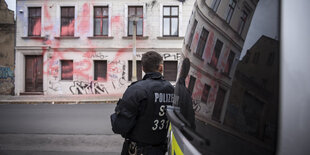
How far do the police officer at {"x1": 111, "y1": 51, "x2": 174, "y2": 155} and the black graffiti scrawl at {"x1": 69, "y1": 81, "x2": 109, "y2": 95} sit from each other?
562 inches

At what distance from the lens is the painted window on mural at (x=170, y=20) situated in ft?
52.7

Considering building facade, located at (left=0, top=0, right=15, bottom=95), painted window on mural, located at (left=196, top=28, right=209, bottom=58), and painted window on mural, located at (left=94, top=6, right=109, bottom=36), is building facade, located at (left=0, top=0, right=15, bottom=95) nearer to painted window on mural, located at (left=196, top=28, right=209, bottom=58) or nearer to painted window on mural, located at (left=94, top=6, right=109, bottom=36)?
painted window on mural, located at (left=94, top=6, right=109, bottom=36)

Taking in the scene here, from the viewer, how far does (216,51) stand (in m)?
1.09

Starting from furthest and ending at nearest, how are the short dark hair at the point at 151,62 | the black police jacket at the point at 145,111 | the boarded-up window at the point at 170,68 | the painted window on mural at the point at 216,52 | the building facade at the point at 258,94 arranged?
the boarded-up window at the point at 170,68, the short dark hair at the point at 151,62, the black police jacket at the point at 145,111, the painted window on mural at the point at 216,52, the building facade at the point at 258,94

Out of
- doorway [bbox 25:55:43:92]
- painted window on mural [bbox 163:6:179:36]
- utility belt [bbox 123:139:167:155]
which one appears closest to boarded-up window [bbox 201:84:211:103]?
utility belt [bbox 123:139:167:155]

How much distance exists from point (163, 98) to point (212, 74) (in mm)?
1084

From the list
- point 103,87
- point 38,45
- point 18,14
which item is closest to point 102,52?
point 103,87

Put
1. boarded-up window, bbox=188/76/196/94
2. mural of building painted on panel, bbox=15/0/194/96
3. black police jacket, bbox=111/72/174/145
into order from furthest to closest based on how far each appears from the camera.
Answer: mural of building painted on panel, bbox=15/0/194/96, black police jacket, bbox=111/72/174/145, boarded-up window, bbox=188/76/196/94

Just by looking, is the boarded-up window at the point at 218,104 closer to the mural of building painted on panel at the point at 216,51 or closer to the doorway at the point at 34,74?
the mural of building painted on panel at the point at 216,51

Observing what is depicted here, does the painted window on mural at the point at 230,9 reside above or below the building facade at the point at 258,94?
above

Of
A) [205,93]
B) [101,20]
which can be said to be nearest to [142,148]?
[205,93]

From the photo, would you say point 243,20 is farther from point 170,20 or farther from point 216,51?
point 170,20

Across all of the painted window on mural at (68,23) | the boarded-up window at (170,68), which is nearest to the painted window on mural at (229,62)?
the boarded-up window at (170,68)

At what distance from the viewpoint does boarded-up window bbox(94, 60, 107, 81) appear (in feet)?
53.4
